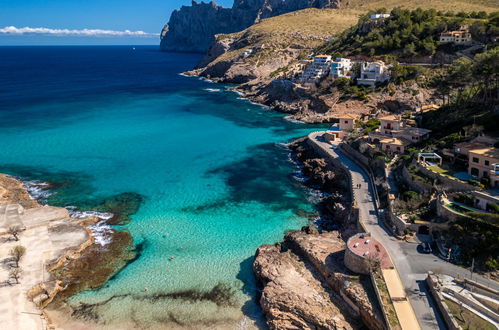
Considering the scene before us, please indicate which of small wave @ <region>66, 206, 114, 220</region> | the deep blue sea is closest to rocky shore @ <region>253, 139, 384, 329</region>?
the deep blue sea

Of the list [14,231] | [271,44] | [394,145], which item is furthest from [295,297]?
[271,44]

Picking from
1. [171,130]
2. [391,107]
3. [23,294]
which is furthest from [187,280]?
[391,107]

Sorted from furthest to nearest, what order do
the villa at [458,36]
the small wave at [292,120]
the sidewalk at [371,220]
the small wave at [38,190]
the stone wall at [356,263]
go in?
the small wave at [292,120], the villa at [458,36], the small wave at [38,190], the stone wall at [356,263], the sidewalk at [371,220]

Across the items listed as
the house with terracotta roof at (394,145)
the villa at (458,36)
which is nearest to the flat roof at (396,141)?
the house with terracotta roof at (394,145)

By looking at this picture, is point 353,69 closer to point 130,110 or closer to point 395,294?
point 130,110

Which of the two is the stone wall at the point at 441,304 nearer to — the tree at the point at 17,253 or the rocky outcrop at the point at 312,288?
the rocky outcrop at the point at 312,288

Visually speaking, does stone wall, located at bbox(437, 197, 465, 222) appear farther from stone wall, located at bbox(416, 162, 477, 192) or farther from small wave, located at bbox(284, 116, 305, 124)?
small wave, located at bbox(284, 116, 305, 124)
